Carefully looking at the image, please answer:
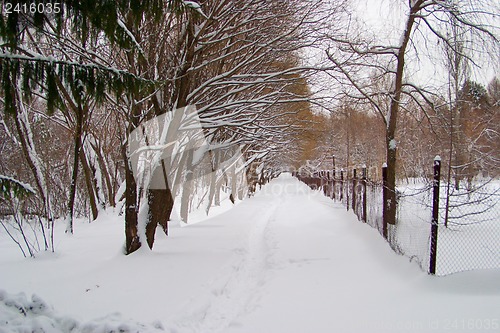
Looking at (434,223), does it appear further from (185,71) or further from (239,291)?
(185,71)

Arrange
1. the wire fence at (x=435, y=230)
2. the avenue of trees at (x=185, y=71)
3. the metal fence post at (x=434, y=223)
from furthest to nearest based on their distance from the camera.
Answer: the wire fence at (x=435, y=230), the metal fence post at (x=434, y=223), the avenue of trees at (x=185, y=71)

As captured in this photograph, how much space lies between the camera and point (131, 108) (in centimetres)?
656

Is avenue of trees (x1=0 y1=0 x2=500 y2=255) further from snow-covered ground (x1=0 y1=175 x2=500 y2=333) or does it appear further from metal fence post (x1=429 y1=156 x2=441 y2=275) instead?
metal fence post (x1=429 y1=156 x2=441 y2=275)

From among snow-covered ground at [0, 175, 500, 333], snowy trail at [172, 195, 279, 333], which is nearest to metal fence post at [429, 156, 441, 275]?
snow-covered ground at [0, 175, 500, 333]

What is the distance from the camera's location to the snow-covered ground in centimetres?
369

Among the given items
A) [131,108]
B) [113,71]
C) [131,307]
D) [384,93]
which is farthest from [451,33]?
[131,307]

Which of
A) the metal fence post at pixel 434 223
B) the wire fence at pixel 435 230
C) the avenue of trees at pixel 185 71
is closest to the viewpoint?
the avenue of trees at pixel 185 71

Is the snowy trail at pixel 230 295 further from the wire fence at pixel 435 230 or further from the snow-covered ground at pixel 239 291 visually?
the wire fence at pixel 435 230

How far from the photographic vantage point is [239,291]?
5.38m

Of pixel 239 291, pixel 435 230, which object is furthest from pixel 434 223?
pixel 239 291

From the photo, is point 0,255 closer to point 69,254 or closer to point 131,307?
point 69,254

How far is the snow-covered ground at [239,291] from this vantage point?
3.69 meters

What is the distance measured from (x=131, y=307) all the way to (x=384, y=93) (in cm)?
746

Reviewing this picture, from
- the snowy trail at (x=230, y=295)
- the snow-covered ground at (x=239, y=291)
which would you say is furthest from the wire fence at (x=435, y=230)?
the snowy trail at (x=230, y=295)
